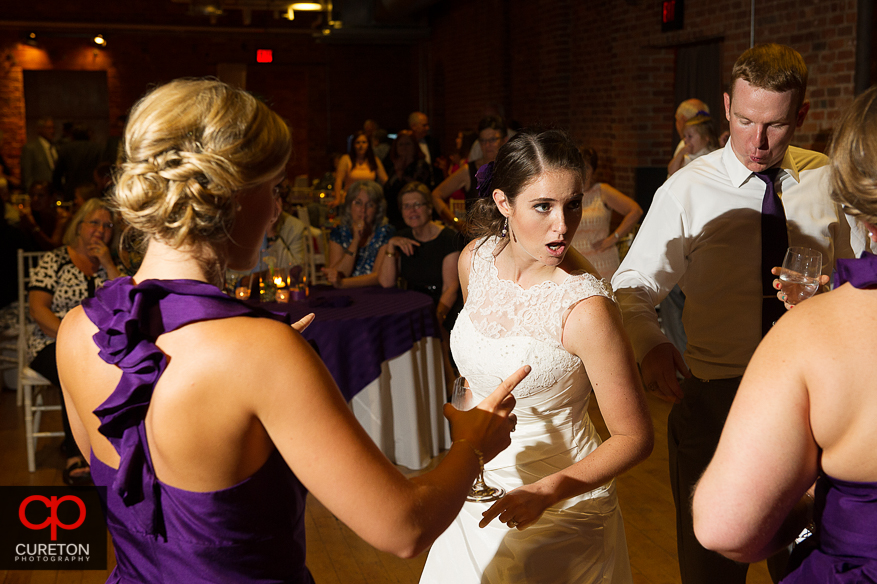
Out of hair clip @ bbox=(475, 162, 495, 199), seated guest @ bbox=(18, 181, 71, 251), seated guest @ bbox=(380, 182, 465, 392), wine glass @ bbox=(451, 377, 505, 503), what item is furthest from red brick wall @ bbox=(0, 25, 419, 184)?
wine glass @ bbox=(451, 377, 505, 503)

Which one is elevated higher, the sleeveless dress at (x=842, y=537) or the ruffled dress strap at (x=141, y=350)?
the ruffled dress strap at (x=141, y=350)

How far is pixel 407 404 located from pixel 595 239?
1980 millimetres

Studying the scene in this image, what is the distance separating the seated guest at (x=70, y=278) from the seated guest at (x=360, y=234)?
1323mm

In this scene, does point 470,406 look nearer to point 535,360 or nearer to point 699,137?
point 535,360

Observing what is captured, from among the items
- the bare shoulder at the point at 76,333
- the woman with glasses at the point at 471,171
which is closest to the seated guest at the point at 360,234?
the woman with glasses at the point at 471,171

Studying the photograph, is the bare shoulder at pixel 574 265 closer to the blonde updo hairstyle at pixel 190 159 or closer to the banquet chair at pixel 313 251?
the blonde updo hairstyle at pixel 190 159

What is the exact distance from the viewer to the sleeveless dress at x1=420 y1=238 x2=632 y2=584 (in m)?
1.71

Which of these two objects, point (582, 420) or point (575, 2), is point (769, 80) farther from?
point (575, 2)

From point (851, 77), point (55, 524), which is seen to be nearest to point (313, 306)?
point (55, 524)

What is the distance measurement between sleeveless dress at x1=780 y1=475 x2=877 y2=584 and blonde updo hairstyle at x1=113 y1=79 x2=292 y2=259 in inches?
35.5

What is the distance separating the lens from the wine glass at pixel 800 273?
173 cm

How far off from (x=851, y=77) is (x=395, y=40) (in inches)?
392

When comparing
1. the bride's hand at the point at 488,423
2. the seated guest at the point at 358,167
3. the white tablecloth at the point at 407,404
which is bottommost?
the white tablecloth at the point at 407,404

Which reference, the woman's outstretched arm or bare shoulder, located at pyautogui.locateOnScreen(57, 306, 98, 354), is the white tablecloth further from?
bare shoulder, located at pyautogui.locateOnScreen(57, 306, 98, 354)
